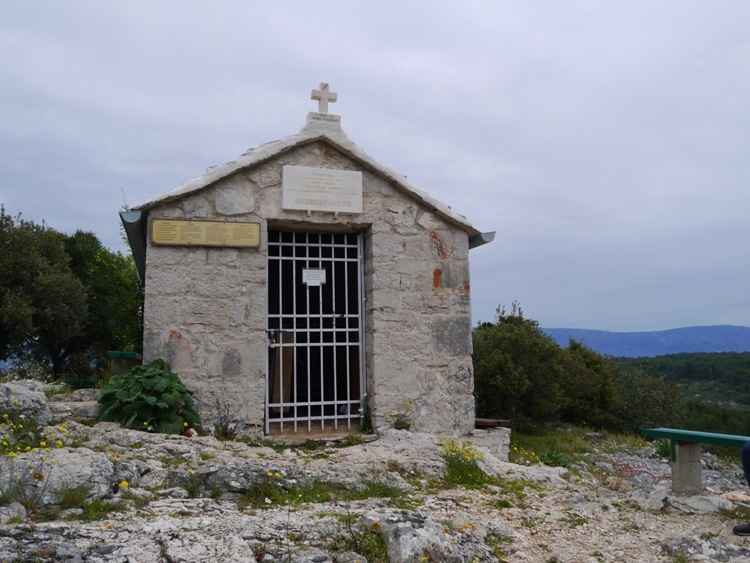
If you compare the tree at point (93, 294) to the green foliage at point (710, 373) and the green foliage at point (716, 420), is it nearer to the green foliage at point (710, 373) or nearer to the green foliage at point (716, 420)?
the green foliage at point (716, 420)

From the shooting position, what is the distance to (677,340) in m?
43.1

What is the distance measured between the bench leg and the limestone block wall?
2.61m

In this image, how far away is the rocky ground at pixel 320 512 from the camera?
324 cm

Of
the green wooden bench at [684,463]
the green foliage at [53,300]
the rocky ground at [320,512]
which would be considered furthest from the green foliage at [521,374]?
the green foliage at [53,300]

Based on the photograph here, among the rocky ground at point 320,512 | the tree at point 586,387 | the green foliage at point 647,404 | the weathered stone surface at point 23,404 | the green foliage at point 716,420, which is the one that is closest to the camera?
the rocky ground at point 320,512

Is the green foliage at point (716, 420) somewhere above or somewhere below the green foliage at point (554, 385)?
below

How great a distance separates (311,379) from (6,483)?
13.3 ft

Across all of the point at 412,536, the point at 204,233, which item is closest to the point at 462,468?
the point at 412,536

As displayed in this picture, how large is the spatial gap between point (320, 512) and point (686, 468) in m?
3.25

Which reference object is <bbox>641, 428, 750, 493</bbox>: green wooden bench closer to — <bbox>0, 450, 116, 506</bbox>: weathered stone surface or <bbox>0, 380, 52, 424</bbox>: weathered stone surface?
<bbox>0, 450, 116, 506</bbox>: weathered stone surface

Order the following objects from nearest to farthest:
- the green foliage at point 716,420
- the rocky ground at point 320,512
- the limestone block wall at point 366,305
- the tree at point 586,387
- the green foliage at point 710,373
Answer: the rocky ground at point 320,512
the limestone block wall at point 366,305
the tree at point 586,387
the green foliage at point 716,420
the green foliage at point 710,373

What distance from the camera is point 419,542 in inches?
133

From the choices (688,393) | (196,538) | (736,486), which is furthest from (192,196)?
(688,393)

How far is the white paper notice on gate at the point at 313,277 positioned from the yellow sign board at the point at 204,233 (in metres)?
0.75
